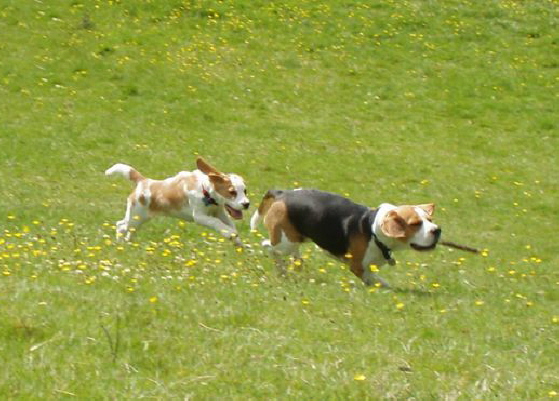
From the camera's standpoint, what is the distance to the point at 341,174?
20.4 m

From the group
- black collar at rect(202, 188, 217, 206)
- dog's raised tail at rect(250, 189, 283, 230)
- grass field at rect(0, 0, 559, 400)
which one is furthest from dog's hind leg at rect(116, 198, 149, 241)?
dog's raised tail at rect(250, 189, 283, 230)

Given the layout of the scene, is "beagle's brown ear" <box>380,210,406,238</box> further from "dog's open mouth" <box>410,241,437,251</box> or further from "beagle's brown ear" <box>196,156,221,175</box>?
"beagle's brown ear" <box>196,156,221,175</box>

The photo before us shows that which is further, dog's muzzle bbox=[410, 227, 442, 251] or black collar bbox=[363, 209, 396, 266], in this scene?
black collar bbox=[363, 209, 396, 266]

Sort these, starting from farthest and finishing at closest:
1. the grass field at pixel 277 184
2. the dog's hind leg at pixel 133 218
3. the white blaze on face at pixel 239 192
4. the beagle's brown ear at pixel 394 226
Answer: the dog's hind leg at pixel 133 218 < the white blaze on face at pixel 239 192 < the beagle's brown ear at pixel 394 226 < the grass field at pixel 277 184

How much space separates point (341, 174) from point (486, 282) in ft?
28.6

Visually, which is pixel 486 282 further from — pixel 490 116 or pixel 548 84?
pixel 548 84

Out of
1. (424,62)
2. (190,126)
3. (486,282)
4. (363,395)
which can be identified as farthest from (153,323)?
(424,62)

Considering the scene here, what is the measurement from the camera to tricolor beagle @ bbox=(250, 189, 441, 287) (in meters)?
10.7

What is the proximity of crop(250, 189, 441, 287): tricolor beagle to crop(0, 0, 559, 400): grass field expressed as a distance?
13.5 inches

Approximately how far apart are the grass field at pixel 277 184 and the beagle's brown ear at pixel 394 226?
610mm

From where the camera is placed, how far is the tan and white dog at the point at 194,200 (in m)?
13.0

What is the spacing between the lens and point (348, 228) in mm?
11148

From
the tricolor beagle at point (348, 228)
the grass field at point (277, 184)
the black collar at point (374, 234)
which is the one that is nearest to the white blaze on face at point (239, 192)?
the grass field at point (277, 184)

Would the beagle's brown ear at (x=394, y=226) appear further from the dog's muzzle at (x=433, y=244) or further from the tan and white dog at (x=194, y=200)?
the tan and white dog at (x=194, y=200)
